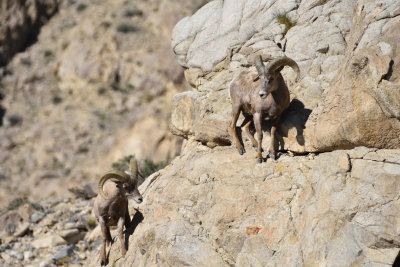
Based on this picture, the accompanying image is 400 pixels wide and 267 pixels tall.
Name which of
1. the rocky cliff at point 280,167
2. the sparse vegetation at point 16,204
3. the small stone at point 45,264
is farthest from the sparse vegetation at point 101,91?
the small stone at point 45,264

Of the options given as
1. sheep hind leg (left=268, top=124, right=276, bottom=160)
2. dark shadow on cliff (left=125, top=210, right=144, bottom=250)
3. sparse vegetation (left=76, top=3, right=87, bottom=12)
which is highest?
sparse vegetation (left=76, top=3, right=87, bottom=12)

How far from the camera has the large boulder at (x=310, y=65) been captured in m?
6.59

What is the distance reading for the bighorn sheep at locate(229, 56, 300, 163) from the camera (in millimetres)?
7547

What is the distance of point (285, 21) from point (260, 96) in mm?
3313

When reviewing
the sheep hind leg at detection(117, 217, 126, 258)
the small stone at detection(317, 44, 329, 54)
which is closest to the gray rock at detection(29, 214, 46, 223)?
the sheep hind leg at detection(117, 217, 126, 258)

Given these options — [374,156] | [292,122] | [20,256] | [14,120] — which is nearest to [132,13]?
[14,120]

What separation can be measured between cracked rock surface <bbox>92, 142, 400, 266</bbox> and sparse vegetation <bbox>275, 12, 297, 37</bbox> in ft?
10.7

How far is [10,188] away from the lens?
27.4m

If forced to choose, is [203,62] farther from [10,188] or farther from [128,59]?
[128,59]

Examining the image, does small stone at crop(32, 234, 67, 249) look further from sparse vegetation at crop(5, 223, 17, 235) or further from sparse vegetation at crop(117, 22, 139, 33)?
sparse vegetation at crop(117, 22, 139, 33)

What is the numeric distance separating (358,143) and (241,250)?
2608mm

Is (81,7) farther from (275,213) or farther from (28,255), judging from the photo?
(275,213)

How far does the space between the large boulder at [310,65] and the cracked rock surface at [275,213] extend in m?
0.42

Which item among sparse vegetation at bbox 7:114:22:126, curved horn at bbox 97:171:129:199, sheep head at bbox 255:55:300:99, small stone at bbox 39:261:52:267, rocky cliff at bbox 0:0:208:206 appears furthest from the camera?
sparse vegetation at bbox 7:114:22:126
